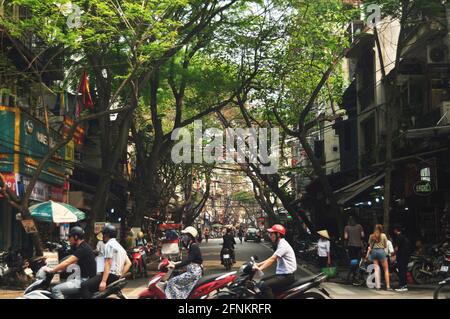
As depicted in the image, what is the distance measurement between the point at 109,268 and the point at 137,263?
398 inches

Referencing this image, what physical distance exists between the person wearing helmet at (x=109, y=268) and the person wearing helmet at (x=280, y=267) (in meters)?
2.15

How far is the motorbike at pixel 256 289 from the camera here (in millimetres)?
9148

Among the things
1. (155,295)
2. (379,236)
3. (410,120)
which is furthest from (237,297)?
(410,120)

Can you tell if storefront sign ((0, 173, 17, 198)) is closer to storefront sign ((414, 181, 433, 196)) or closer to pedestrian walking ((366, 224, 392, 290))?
pedestrian walking ((366, 224, 392, 290))

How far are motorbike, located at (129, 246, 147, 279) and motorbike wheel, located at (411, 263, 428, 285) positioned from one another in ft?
26.7

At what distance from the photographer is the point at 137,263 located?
1930 centimetres

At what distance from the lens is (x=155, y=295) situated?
9.72 meters

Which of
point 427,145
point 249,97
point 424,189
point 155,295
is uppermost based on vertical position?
point 249,97

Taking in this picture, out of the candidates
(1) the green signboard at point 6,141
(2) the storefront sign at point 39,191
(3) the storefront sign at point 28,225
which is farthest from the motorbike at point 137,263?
(2) the storefront sign at point 39,191

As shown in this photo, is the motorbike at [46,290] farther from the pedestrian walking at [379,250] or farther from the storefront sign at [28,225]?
the pedestrian walking at [379,250]

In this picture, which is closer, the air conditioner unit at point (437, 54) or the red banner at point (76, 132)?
the air conditioner unit at point (437, 54)

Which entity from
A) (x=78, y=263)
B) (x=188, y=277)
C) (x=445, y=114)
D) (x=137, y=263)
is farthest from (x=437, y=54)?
(x=78, y=263)

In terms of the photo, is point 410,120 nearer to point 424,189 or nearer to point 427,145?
point 427,145
